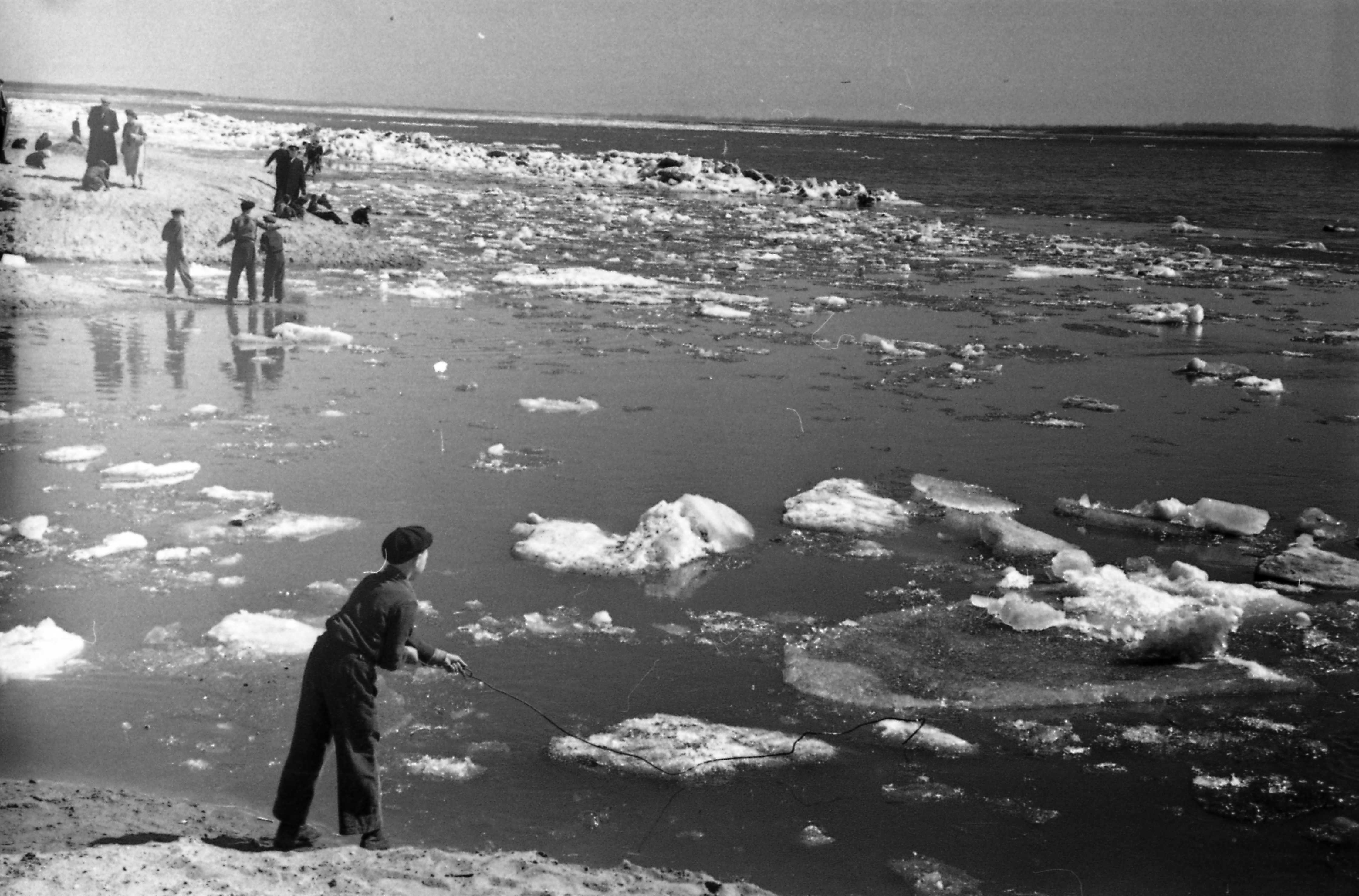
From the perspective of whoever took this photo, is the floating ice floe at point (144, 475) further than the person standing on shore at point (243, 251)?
No

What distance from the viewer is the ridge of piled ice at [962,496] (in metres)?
9.48

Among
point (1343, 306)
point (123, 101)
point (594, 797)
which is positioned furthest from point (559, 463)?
point (123, 101)

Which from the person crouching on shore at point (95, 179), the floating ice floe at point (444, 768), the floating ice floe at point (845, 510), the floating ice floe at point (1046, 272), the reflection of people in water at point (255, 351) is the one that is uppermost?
the person crouching on shore at point (95, 179)

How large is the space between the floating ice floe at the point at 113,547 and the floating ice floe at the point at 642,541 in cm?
225

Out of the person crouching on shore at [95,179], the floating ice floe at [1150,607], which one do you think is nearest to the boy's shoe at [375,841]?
the floating ice floe at [1150,607]

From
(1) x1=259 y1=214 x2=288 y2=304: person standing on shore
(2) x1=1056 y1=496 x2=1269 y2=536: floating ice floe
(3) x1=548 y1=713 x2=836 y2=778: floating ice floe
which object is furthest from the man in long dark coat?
(3) x1=548 y1=713 x2=836 y2=778: floating ice floe

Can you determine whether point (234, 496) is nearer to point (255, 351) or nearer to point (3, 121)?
point (255, 351)

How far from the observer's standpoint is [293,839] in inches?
184

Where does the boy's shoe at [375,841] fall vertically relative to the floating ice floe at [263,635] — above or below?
below

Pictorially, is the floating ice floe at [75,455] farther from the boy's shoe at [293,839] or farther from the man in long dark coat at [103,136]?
the man in long dark coat at [103,136]

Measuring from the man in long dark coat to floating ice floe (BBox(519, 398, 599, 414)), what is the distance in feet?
35.9

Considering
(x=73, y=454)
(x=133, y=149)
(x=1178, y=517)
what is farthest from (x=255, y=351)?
(x=1178, y=517)

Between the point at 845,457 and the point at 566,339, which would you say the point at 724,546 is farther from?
the point at 566,339

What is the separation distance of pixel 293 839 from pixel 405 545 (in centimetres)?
113
